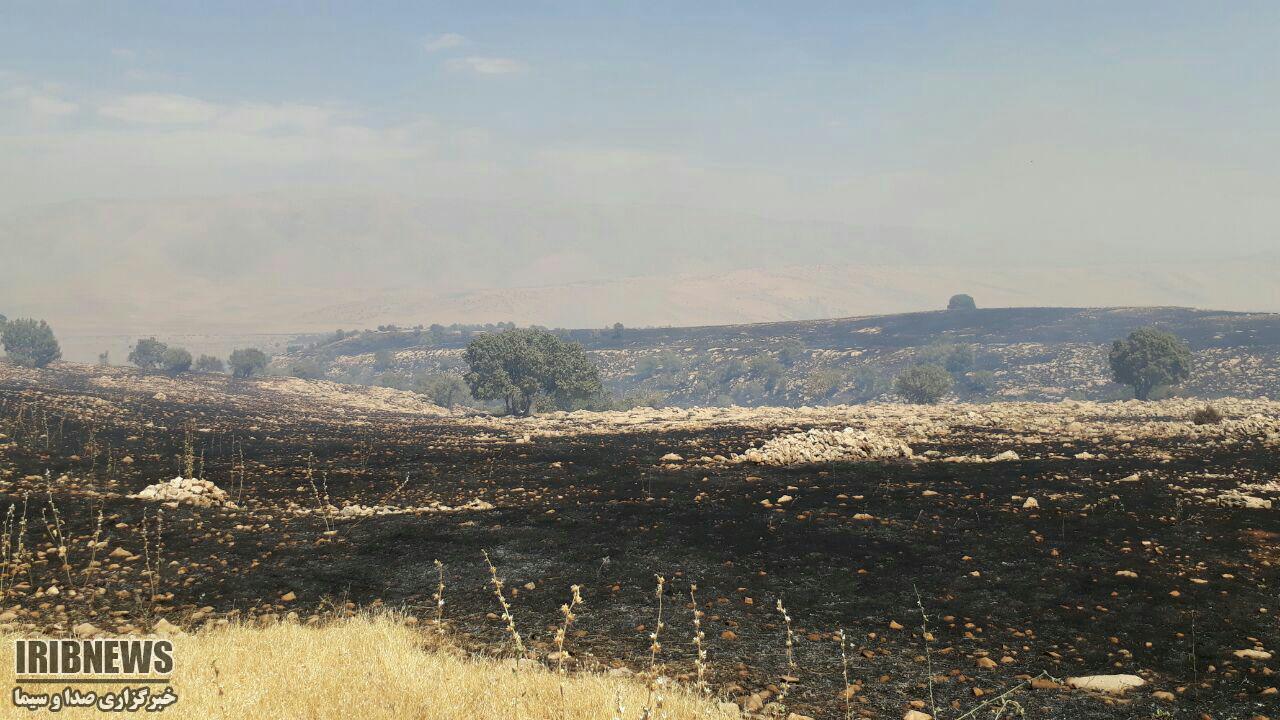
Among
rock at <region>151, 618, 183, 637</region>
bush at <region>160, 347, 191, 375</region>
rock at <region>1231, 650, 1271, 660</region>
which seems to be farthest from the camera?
bush at <region>160, 347, 191, 375</region>

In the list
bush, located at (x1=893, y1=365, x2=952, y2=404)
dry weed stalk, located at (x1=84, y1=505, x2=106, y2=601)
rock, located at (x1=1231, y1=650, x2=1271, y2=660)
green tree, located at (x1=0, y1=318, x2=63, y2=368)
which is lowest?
bush, located at (x1=893, y1=365, x2=952, y2=404)

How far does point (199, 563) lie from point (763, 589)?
10.8 meters

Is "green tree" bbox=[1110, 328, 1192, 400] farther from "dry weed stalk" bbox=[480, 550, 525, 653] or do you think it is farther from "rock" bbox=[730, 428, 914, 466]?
"dry weed stalk" bbox=[480, 550, 525, 653]

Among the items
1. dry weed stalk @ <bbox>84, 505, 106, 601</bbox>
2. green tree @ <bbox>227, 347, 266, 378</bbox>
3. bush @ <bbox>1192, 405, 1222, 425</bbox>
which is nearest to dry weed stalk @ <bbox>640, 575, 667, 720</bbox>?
dry weed stalk @ <bbox>84, 505, 106, 601</bbox>

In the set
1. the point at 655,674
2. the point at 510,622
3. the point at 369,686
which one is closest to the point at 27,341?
the point at 369,686

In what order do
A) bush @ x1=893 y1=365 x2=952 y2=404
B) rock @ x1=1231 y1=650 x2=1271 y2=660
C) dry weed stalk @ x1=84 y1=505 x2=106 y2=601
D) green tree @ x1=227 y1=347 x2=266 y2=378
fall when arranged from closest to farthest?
rock @ x1=1231 y1=650 x2=1271 y2=660 < dry weed stalk @ x1=84 y1=505 x2=106 y2=601 < bush @ x1=893 y1=365 x2=952 y2=404 < green tree @ x1=227 y1=347 x2=266 y2=378

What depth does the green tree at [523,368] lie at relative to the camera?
67750 mm

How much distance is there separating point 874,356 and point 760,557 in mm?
123555

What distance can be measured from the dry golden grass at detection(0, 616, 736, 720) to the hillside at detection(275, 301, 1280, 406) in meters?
79.1

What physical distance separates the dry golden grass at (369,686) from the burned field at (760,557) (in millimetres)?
1284

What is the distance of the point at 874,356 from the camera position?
5207 inches

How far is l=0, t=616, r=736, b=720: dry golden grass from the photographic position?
7277mm

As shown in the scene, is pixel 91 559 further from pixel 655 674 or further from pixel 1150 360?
pixel 1150 360

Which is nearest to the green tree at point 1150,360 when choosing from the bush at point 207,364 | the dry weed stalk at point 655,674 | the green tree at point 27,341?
the dry weed stalk at point 655,674
